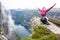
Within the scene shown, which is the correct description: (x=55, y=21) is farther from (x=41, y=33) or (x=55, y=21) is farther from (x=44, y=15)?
(x=41, y=33)

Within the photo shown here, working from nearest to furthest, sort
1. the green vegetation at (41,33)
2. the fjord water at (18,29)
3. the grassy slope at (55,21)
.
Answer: the green vegetation at (41,33), the fjord water at (18,29), the grassy slope at (55,21)

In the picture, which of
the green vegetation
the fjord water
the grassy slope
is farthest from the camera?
the grassy slope

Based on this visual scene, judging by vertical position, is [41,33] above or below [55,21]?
below

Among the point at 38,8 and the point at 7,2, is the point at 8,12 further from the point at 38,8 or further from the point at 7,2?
the point at 38,8

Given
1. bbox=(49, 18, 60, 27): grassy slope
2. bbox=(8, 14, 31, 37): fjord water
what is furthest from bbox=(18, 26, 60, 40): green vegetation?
bbox=(49, 18, 60, 27): grassy slope

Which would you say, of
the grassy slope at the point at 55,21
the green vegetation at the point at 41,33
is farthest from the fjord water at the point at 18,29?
the grassy slope at the point at 55,21

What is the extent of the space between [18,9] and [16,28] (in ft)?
1.27

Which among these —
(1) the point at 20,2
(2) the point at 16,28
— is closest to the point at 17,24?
(2) the point at 16,28

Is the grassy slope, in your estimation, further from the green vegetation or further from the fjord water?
the fjord water

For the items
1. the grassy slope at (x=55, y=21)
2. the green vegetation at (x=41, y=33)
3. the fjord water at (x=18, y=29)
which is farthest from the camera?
the grassy slope at (x=55, y=21)

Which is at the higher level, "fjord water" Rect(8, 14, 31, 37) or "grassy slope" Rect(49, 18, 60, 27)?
"grassy slope" Rect(49, 18, 60, 27)

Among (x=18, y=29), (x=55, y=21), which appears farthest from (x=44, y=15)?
(x=18, y=29)

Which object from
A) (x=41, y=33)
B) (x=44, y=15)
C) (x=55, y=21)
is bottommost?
(x=41, y=33)

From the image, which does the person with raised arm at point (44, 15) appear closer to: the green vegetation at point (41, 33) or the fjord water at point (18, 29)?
the green vegetation at point (41, 33)
